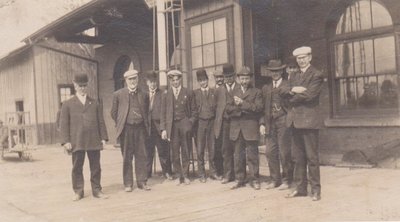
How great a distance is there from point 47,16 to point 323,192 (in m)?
22.5

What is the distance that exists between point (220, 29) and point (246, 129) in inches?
124

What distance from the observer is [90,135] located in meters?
6.31

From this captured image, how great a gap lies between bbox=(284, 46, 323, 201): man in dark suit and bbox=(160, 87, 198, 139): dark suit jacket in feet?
6.69

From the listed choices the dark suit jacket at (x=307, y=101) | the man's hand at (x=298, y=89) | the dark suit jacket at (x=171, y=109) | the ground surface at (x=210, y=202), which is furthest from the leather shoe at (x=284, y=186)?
the dark suit jacket at (x=171, y=109)

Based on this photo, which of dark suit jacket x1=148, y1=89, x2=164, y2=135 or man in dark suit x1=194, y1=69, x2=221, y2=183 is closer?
man in dark suit x1=194, y1=69, x2=221, y2=183

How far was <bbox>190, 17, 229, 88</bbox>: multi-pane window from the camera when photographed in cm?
894

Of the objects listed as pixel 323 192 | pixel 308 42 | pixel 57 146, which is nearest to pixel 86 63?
pixel 57 146

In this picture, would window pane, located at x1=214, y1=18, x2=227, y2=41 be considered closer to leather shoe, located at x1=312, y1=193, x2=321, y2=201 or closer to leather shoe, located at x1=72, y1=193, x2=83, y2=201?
leather shoe, located at x1=72, y1=193, x2=83, y2=201

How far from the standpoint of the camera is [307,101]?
5430 mm

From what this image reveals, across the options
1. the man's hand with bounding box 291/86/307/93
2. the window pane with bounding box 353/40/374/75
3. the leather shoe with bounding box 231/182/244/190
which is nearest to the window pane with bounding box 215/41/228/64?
the window pane with bounding box 353/40/374/75

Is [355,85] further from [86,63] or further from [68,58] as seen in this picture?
[68,58]

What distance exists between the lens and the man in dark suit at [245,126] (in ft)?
21.0

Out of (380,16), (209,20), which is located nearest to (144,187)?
(209,20)

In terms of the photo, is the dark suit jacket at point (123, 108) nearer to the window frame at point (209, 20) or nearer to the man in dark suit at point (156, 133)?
the man in dark suit at point (156, 133)
